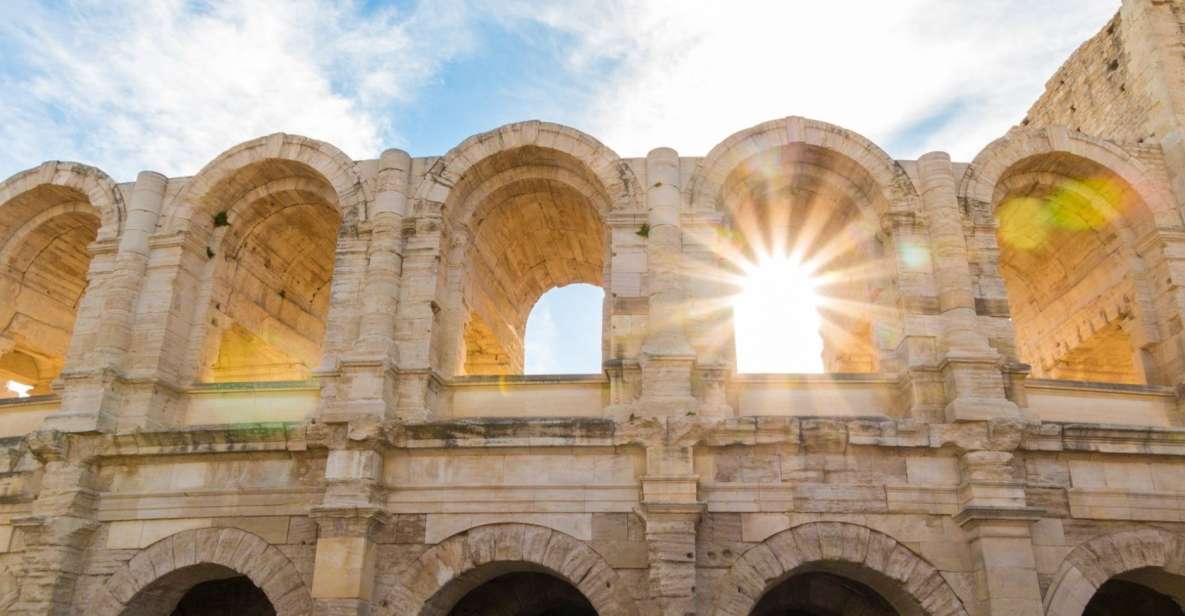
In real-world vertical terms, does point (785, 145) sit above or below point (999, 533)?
above

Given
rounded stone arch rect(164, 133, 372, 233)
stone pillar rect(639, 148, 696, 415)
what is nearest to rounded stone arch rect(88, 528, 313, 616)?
rounded stone arch rect(164, 133, 372, 233)

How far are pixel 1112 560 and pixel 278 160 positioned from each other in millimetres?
9465

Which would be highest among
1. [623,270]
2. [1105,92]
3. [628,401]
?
[1105,92]

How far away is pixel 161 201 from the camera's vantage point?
10.7 metres

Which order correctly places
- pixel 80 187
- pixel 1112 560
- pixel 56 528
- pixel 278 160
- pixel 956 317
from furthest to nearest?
pixel 80 187
pixel 278 160
pixel 956 317
pixel 56 528
pixel 1112 560

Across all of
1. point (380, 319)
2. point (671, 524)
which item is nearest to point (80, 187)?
point (380, 319)

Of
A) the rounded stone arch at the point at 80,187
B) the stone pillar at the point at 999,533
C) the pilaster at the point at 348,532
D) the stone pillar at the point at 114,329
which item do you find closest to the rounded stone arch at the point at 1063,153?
the stone pillar at the point at 999,533

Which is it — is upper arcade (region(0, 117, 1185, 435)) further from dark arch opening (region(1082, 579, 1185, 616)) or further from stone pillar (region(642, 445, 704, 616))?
dark arch opening (region(1082, 579, 1185, 616))

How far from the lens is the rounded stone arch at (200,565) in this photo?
28.3 feet

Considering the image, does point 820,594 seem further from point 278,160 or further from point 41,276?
point 41,276

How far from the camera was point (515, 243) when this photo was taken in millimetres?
11797

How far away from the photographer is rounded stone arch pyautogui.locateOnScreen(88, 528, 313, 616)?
8.63m

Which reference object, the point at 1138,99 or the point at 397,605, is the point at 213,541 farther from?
the point at 1138,99

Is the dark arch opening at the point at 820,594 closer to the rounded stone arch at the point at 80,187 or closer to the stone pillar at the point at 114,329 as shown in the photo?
the stone pillar at the point at 114,329
